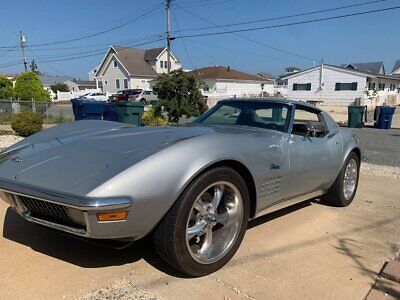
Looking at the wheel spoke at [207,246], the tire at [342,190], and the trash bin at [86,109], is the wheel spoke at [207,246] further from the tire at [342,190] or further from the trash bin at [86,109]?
the trash bin at [86,109]

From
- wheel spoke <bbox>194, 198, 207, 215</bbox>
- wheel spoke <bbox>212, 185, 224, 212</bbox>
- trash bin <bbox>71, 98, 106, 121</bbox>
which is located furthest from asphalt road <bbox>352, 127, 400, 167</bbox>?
trash bin <bbox>71, 98, 106, 121</bbox>

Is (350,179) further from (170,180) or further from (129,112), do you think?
(129,112)

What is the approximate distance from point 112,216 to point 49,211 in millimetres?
506

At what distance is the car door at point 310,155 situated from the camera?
3557 mm

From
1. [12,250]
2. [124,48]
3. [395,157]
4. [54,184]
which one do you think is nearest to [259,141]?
[54,184]

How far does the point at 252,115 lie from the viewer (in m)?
4.00

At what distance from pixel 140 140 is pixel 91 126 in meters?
1.20

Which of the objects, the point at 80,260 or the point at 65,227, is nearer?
the point at 65,227

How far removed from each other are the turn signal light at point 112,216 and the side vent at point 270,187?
1.32m

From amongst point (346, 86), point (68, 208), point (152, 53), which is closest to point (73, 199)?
point (68, 208)

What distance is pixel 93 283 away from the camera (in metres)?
2.65

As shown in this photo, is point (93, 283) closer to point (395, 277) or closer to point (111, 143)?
point (111, 143)

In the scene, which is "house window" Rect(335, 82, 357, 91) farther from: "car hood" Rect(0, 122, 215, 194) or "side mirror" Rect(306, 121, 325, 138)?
"car hood" Rect(0, 122, 215, 194)

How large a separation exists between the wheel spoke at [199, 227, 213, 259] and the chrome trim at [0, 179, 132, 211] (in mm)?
849
